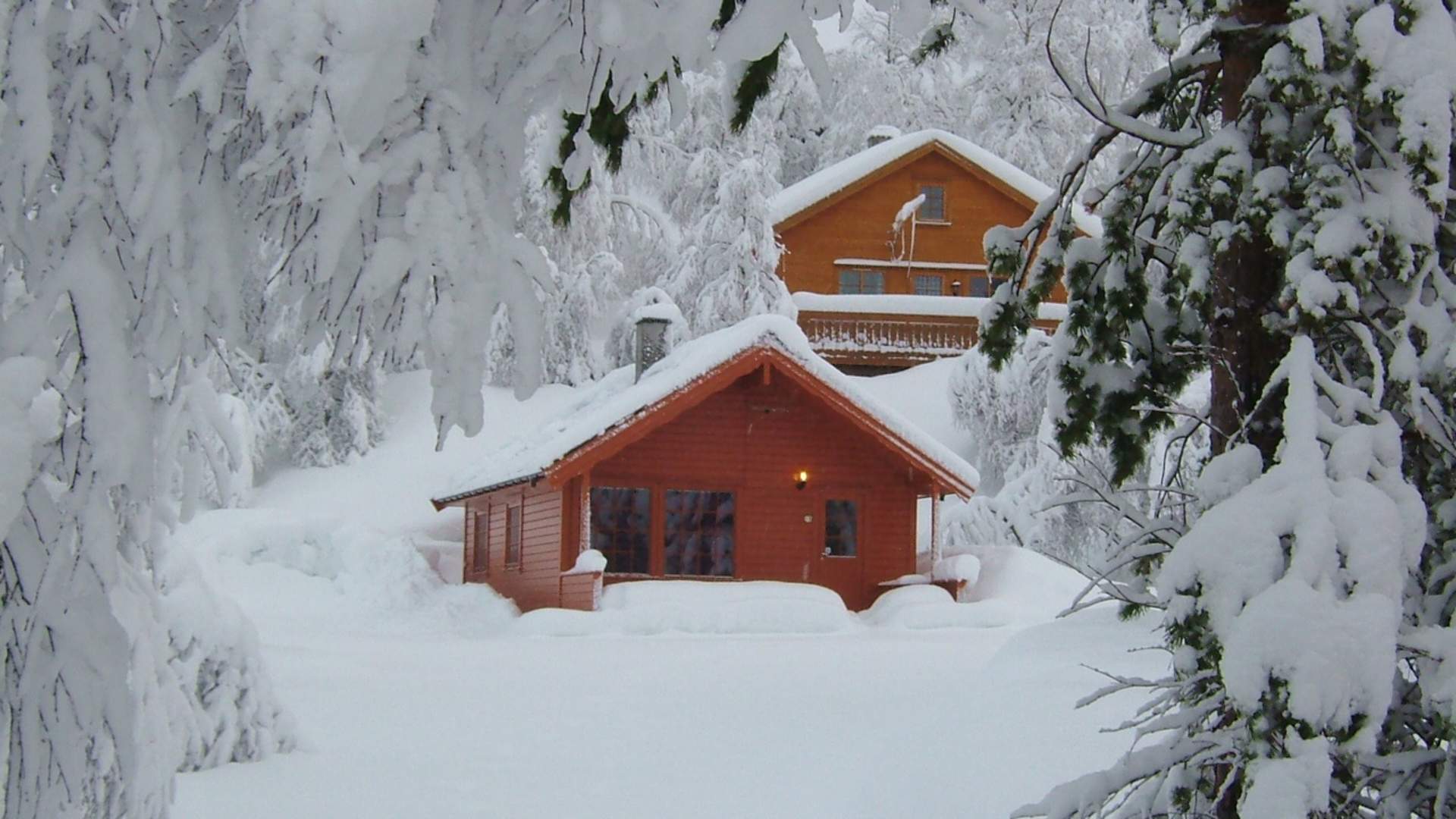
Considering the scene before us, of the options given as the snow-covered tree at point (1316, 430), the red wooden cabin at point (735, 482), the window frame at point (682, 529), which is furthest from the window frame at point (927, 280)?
the snow-covered tree at point (1316, 430)

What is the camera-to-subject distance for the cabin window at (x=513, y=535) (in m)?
21.8

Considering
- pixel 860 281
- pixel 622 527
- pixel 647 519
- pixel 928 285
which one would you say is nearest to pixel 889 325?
pixel 860 281

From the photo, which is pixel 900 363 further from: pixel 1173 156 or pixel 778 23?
pixel 778 23

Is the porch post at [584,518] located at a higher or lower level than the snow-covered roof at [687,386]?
lower

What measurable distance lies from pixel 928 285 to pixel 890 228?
1.68 m

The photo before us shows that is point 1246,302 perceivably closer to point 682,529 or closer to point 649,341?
point 682,529

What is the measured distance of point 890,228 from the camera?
1307 inches

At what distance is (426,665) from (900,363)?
66.0ft

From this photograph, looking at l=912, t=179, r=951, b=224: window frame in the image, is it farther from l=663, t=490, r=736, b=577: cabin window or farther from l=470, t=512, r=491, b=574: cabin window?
l=663, t=490, r=736, b=577: cabin window

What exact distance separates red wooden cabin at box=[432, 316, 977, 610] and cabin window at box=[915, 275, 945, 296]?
12.9 m

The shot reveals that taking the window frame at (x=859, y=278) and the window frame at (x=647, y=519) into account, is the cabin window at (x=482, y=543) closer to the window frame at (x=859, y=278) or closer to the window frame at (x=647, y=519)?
the window frame at (x=647, y=519)

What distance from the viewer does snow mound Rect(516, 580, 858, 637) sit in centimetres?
1778

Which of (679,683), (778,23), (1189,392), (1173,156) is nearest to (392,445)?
(1189,392)

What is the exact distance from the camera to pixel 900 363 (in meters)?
32.8
